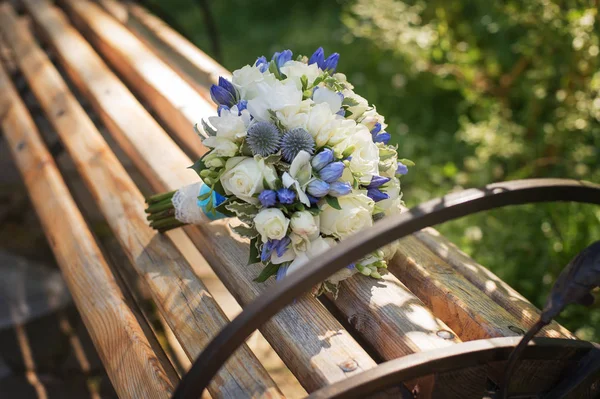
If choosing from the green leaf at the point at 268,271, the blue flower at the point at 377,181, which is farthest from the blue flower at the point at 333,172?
the green leaf at the point at 268,271

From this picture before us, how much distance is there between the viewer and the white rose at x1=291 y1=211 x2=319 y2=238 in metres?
1.21

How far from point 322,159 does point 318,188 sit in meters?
0.06

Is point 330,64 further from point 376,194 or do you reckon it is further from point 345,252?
point 345,252

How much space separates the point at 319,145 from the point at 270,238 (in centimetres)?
22

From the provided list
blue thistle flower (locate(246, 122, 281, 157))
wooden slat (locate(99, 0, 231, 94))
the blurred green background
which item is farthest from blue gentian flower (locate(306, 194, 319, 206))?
the blurred green background

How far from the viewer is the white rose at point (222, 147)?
1.28 metres

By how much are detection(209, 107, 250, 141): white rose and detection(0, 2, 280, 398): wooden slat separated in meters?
0.38

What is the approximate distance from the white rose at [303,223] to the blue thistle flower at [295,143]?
12 centimetres

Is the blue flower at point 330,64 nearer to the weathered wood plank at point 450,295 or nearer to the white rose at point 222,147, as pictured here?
the white rose at point 222,147

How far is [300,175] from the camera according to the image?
1.25m

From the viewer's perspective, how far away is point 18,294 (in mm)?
2523

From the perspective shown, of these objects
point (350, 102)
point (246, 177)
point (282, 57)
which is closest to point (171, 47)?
point (282, 57)

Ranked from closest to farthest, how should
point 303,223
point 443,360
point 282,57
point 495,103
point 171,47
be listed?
point 443,360, point 303,223, point 282,57, point 171,47, point 495,103

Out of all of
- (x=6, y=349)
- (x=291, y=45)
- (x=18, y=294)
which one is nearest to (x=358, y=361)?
(x=6, y=349)
